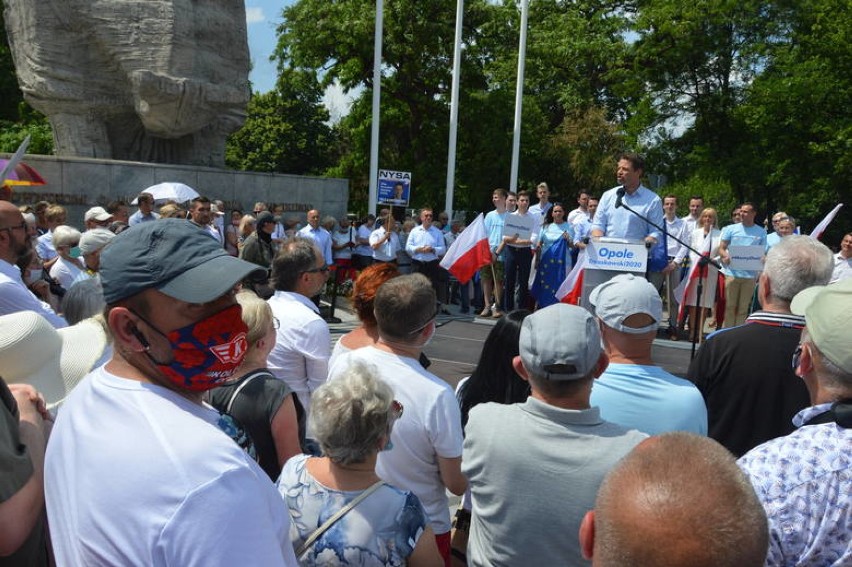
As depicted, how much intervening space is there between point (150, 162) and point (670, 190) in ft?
60.5

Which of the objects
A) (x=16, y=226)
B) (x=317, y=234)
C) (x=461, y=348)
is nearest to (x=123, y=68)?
(x=317, y=234)

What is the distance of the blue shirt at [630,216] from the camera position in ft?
29.0

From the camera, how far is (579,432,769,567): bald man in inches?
50.9

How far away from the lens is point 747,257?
11383mm

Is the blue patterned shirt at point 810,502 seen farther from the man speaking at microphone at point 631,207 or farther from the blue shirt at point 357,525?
the man speaking at microphone at point 631,207

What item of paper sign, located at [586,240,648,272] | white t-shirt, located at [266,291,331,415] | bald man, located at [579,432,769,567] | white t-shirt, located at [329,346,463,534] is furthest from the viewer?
paper sign, located at [586,240,648,272]

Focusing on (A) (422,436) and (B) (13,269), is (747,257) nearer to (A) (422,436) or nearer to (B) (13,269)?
(A) (422,436)

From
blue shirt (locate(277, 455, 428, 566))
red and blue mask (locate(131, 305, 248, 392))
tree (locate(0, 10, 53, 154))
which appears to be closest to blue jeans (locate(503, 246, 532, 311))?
blue shirt (locate(277, 455, 428, 566))

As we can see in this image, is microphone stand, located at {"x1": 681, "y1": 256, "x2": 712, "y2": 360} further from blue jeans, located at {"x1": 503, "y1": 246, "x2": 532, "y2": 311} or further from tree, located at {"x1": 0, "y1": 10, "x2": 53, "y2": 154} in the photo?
tree, located at {"x1": 0, "y1": 10, "x2": 53, "y2": 154}

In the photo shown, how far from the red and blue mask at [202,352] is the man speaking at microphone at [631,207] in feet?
23.4

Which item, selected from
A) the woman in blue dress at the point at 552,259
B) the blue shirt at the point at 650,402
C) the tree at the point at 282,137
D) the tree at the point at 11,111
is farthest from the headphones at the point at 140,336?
the tree at the point at 282,137

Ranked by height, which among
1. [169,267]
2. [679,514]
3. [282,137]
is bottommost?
[679,514]

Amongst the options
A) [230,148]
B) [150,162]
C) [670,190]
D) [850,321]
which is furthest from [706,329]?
[230,148]

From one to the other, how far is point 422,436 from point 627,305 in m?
0.95
